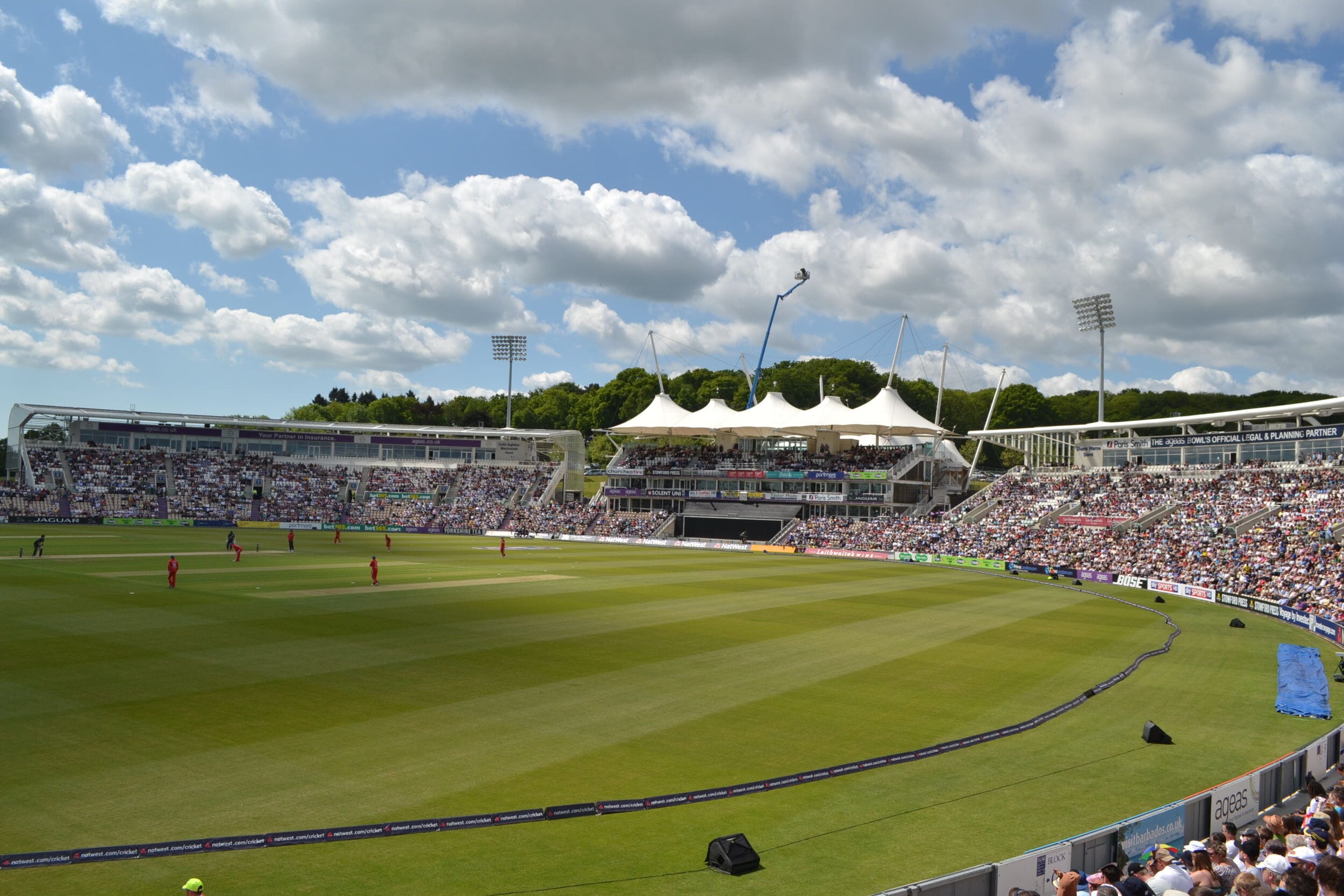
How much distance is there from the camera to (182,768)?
41.6 ft

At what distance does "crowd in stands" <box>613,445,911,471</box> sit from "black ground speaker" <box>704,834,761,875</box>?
213 feet

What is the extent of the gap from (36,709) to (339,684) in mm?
Answer: 5093

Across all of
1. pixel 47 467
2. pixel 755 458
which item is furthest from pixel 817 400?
pixel 47 467

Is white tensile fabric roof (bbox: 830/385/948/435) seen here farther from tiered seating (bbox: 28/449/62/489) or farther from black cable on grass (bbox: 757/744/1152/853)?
tiered seating (bbox: 28/449/62/489)

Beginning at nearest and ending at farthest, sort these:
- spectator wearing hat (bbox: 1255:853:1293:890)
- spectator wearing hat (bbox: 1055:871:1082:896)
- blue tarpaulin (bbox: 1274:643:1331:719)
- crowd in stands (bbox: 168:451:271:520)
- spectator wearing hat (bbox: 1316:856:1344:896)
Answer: spectator wearing hat (bbox: 1316:856:1344:896)
spectator wearing hat (bbox: 1055:871:1082:896)
spectator wearing hat (bbox: 1255:853:1293:890)
blue tarpaulin (bbox: 1274:643:1331:719)
crowd in stands (bbox: 168:451:271:520)

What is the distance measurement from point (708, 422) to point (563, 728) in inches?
2616

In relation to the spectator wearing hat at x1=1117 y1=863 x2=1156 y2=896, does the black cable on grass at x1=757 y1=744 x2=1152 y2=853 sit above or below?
below


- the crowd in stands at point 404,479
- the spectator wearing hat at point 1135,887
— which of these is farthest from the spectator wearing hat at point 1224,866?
the crowd in stands at point 404,479

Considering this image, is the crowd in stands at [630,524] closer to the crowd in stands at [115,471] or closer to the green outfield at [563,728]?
the crowd in stands at [115,471]

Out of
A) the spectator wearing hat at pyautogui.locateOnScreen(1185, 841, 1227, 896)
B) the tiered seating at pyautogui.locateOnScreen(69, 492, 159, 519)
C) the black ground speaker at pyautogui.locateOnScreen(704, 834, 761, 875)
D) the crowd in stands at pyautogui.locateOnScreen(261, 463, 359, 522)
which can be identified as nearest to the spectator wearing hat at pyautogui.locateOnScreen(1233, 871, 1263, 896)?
the spectator wearing hat at pyautogui.locateOnScreen(1185, 841, 1227, 896)

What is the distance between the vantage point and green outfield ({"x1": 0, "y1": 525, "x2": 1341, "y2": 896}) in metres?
10.4

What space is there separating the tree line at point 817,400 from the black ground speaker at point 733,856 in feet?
315

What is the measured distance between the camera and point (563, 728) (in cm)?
1550

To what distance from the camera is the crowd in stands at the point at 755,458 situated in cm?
7600
